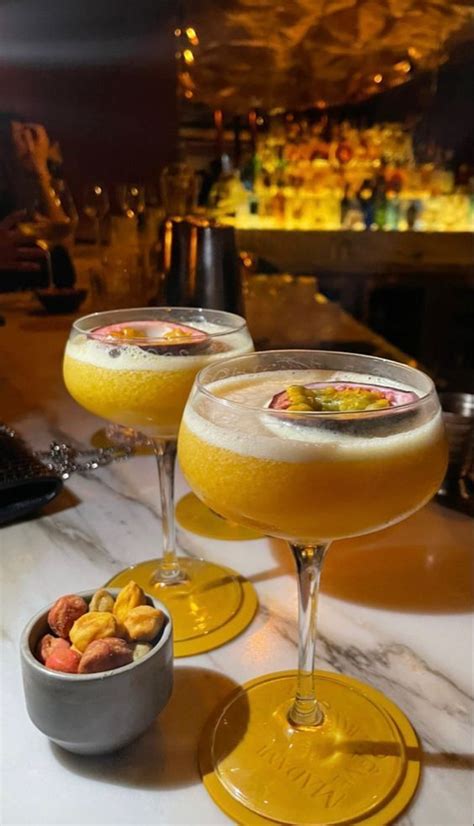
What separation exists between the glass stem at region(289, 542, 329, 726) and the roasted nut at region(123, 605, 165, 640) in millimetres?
127

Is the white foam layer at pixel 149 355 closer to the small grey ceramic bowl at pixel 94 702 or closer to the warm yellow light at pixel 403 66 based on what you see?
the small grey ceramic bowl at pixel 94 702

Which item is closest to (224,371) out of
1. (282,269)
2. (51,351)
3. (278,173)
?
(51,351)

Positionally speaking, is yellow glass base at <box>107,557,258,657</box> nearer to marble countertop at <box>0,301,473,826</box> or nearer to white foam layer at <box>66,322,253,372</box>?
marble countertop at <box>0,301,473,826</box>

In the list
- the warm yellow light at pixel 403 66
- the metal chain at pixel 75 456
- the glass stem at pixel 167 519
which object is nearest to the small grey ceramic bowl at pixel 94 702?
the glass stem at pixel 167 519

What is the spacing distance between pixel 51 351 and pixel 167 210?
1.41 ft

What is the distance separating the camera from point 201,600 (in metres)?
0.80

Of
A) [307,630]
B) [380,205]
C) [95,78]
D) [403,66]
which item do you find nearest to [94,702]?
[307,630]

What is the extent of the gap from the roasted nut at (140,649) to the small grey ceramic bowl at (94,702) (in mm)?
11

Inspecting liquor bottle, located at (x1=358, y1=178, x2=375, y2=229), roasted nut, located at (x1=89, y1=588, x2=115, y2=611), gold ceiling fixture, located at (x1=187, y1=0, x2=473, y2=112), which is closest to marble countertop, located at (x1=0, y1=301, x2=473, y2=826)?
roasted nut, located at (x1=89, y1=588, x2=115, y2=611)

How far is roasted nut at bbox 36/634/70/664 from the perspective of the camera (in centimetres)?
57

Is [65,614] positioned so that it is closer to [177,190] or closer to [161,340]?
[161,340]

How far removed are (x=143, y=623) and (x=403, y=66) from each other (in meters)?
3.30

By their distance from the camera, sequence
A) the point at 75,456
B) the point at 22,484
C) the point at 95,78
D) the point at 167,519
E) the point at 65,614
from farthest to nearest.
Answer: the point at 95,78 → the point at 75,456 → the point at 22,484 → the point at 167,519 → the point at 65,614

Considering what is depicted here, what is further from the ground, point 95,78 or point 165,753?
point 95,78
